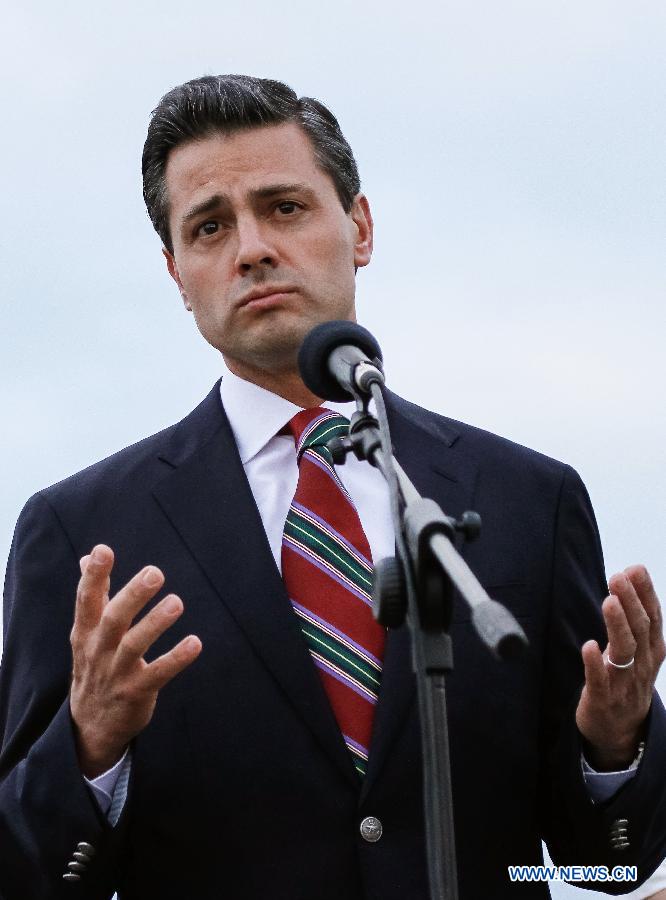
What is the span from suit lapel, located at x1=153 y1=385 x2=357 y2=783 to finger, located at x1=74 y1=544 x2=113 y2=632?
768 mm

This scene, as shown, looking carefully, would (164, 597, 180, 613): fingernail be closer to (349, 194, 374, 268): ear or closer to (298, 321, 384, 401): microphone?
(298, 321, 384, 401): microphone

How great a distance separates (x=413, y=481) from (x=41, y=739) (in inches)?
51.3

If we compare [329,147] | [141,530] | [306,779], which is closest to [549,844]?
[306,779]

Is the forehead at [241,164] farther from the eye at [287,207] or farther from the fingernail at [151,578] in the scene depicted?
the fingernail at [151,578]

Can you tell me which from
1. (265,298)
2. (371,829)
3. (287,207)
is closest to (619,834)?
(371,829)

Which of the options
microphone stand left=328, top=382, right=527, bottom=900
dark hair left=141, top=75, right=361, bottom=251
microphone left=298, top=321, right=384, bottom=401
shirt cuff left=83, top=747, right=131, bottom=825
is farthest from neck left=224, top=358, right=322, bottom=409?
microphone stand left=328, top=382, right=527, bottom=900

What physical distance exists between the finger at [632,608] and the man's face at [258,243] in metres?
1.56

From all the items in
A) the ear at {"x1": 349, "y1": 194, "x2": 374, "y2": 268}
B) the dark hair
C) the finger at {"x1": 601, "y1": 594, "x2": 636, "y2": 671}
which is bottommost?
the finger at {"x1": 601, "y1": 594, "x2": 636, "y2": 671}

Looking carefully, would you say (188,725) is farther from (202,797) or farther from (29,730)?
(29,730)

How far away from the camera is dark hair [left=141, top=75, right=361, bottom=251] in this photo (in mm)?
4668

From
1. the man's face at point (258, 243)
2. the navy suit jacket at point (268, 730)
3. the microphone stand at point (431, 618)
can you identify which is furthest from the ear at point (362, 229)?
the microphone stand at point (431, 618)

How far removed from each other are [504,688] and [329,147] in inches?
81.3

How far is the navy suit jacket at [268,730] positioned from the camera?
3.51m

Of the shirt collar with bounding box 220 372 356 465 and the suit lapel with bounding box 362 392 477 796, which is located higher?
the shirt collar with bounding box 220 372 356 465
